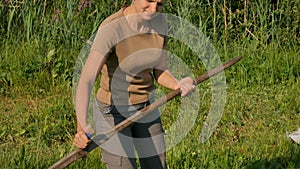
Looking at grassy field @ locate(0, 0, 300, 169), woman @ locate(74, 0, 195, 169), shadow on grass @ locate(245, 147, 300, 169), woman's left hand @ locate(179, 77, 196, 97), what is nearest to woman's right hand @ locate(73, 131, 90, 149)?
woman @ locate(74, 0, 195, 169)

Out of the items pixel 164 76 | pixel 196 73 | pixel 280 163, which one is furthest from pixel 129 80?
pixel 196 73

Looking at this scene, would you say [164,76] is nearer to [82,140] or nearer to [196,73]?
[82,140]

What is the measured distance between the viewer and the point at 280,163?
14.2 ft

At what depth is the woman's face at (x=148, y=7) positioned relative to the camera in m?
3.00

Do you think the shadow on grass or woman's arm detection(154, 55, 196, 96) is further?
the shadow on grass

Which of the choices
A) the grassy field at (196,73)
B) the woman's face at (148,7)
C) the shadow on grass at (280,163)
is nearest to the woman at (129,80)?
the woman's face at (148,7)

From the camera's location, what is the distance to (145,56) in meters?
3.23

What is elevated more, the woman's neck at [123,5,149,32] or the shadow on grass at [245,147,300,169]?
the woman's neck at [123,5,149,32]

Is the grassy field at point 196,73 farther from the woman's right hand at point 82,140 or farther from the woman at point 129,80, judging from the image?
the woman's right hand at point 82,140

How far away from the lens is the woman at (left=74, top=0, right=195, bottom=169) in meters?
3.00

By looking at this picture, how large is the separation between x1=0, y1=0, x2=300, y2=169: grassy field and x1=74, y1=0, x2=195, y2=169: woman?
0.86 meters

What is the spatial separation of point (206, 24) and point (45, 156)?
256 centimetres

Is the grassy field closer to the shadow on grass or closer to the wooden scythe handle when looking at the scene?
the shadow on grass

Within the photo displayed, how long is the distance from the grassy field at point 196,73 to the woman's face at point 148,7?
1.38 metres
